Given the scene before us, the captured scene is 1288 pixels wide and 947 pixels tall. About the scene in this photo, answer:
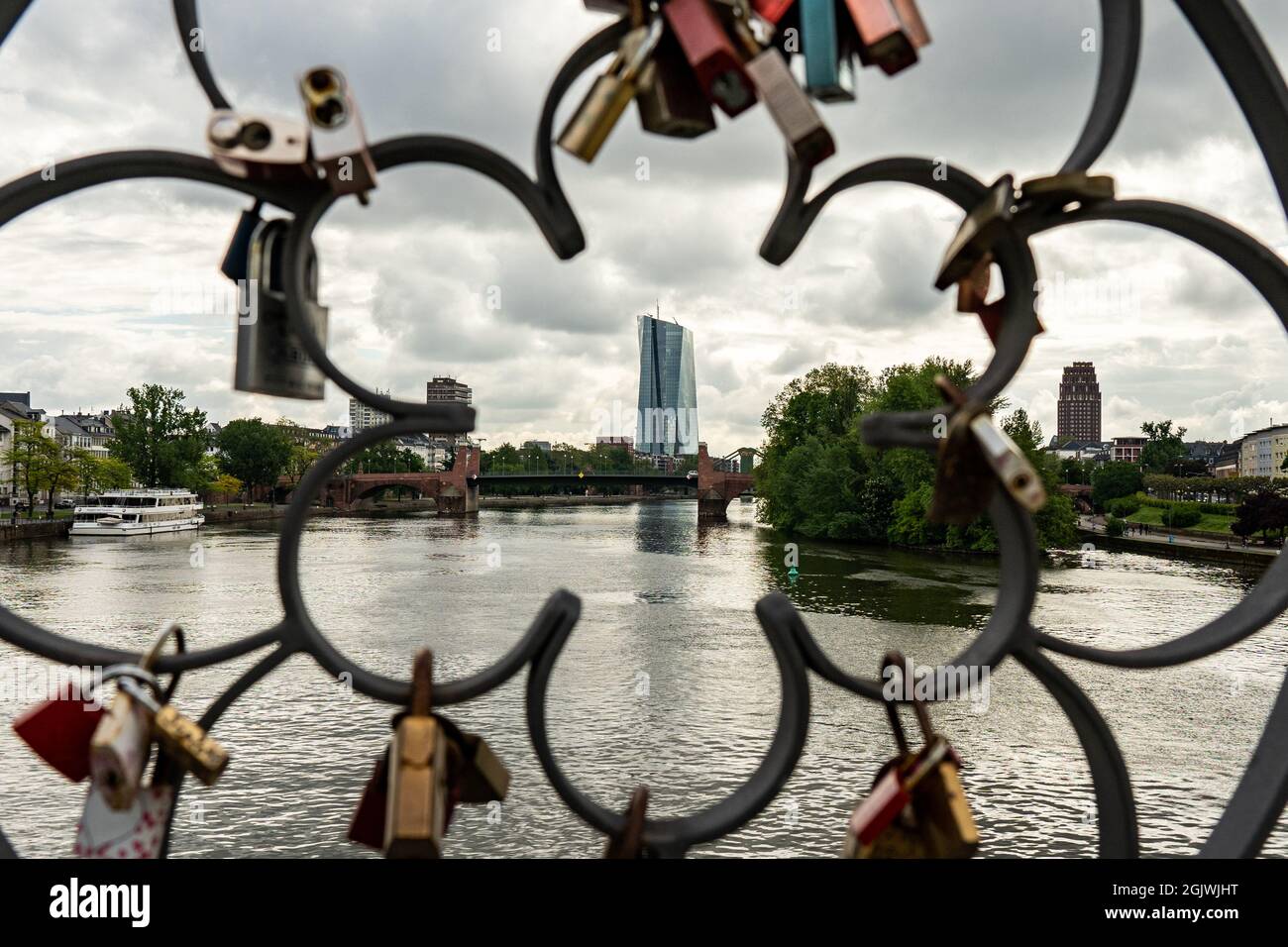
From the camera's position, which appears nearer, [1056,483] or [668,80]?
[668,80]

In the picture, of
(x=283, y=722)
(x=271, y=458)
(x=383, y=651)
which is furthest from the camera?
(x=271, y=458)

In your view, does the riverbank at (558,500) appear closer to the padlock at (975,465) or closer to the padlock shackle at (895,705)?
the padlock shackle at (895,705)

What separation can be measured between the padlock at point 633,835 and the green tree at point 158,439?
49619 mm

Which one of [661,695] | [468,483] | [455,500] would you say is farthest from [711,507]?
[661,695]

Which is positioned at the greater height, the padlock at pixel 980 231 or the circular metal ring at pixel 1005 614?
the padlock at pixel 980 231

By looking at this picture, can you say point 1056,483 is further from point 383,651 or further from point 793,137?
Result: point 793,137

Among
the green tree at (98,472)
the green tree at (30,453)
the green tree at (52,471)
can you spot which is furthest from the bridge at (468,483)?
the green tree at (30,453)

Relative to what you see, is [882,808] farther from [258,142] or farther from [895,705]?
[258,142]

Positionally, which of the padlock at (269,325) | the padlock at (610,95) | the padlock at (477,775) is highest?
the padlock at (610,95)

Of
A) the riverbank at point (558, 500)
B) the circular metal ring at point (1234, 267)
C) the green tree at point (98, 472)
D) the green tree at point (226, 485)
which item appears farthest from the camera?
the riverbank at point (558, 500)

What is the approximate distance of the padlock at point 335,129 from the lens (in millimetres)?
1214

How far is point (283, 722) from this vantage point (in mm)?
11570
